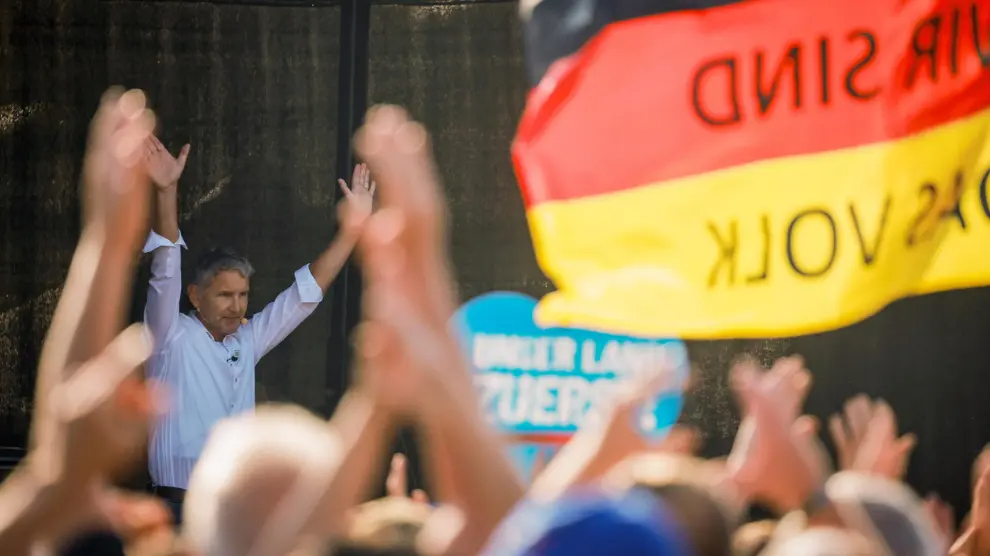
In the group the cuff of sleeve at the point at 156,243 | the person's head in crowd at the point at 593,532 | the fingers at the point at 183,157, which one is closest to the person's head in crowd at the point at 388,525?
the person's head in crowd at the point at 593,532

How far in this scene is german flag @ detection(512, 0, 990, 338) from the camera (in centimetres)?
291

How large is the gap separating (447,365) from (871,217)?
1.74m

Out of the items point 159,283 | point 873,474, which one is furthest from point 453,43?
point 873,474

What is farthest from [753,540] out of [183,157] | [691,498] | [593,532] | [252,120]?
[252,120]

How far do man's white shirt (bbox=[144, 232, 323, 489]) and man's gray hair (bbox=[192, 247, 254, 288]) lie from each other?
101 mm

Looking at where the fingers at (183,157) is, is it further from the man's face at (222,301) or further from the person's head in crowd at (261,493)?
the person's head in crowd at (261,493)

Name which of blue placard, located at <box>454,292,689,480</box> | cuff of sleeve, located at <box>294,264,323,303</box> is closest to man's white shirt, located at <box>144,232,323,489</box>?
cuff of sleeve, located at <box>294,264,323,303</box>

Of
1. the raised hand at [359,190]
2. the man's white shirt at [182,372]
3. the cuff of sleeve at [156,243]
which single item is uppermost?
the raised hand at [359,190]

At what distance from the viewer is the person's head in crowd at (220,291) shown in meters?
4.14

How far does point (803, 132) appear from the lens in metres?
3.02

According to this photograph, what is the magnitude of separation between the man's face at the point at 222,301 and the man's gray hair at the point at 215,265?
0.05 feet

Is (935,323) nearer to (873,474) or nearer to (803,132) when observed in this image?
(803,132)

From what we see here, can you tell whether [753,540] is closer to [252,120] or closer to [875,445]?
[875,445]

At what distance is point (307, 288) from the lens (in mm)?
4355
